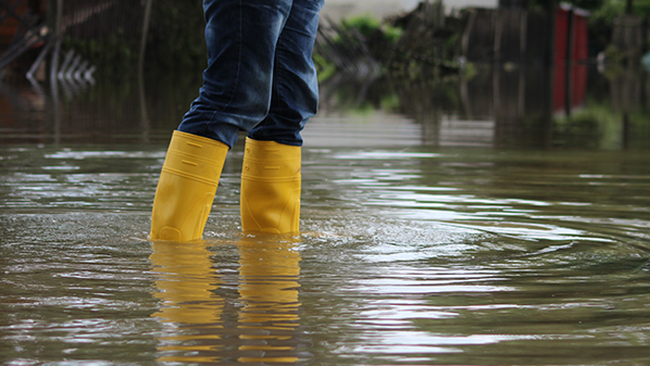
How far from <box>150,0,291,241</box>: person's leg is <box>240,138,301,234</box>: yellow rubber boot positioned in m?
0.21

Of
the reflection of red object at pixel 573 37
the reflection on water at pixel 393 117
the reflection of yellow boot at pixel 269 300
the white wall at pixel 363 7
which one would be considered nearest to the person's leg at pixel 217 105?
the reflection of yellow boot at pixel 269 300

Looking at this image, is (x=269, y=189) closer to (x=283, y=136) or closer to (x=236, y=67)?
(x=283, y=136)

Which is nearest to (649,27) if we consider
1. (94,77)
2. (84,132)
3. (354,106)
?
(94,77)

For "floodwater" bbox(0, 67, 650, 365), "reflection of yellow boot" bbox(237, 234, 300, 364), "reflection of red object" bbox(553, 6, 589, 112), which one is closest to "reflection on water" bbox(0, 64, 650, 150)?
"floodwater" bbox(0, 67, 650, 365)

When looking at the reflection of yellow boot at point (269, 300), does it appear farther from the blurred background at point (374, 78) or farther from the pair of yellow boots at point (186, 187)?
the blurred background at point (374, 78)

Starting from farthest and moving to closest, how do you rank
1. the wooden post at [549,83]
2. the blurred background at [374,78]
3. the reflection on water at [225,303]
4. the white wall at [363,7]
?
the white wall at [363,7] → the blurred background at [374,78] → the wooden post at [549,83] → the reflection on water at [225,303]

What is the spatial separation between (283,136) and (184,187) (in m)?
0.35

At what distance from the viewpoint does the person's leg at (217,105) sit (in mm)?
1933

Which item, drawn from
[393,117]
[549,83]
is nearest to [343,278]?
[393,117]

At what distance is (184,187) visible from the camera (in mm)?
1941

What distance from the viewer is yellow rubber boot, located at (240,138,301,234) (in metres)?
2.16

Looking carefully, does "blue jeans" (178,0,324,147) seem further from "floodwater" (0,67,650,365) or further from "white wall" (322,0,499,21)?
"white wall" (322,0,499,21)

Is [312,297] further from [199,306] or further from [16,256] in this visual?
[16,256]

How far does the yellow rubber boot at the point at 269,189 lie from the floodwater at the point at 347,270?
55mm
